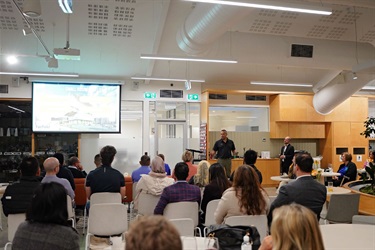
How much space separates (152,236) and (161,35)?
6121 millimetres

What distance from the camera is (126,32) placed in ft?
23.6

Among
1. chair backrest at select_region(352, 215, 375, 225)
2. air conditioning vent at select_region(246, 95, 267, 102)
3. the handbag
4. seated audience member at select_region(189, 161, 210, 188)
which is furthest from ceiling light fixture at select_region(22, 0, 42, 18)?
air conditioning vent at select_region(246, 95, 267, 102)

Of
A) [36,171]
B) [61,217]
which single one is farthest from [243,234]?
[36,171]

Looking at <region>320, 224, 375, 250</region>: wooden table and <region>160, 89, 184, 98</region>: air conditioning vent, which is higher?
<region>160, 89, 184, 98</region>: air conditioning vent

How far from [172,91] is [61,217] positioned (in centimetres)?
814

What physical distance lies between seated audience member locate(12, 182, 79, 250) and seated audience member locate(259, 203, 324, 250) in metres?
1.25

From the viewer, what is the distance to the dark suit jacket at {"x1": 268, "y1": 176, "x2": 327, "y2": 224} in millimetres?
3148

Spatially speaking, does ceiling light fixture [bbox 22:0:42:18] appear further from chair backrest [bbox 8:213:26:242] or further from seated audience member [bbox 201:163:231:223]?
seated audience member [bbox 201:163:231:223]

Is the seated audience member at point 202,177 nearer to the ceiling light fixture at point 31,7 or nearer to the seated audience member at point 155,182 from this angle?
the seated audience member at point 155,182

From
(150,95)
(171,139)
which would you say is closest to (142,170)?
(171,139)

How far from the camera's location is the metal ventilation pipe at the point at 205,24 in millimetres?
4875

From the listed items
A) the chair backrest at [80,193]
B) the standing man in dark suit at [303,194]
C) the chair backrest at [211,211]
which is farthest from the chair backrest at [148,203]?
the chair backrest at [80,193]

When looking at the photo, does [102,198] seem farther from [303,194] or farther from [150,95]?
[150,95]

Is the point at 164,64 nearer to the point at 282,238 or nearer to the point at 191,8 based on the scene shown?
the point at 191,8
